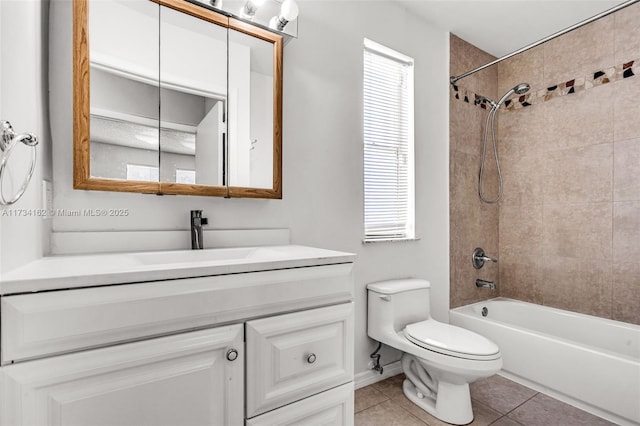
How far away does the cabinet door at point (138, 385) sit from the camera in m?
0.71

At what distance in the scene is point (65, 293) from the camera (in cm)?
73

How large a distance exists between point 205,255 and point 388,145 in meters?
1.41

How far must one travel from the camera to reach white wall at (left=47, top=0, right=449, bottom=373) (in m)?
1.26

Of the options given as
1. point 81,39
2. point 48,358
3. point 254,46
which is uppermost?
point 254,46

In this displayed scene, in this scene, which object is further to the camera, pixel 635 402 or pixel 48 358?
pixel 635 402

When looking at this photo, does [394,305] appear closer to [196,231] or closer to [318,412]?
[318,412]

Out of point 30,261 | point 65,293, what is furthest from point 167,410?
point 30,261

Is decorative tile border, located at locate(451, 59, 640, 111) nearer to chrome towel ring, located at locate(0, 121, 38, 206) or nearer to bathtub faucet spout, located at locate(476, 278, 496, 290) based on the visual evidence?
bathtub faucet spout, located at locate(476, 278, 496, 290)

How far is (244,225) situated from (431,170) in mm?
1463

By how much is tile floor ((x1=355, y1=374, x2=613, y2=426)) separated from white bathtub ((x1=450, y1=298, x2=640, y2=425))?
0.28ft

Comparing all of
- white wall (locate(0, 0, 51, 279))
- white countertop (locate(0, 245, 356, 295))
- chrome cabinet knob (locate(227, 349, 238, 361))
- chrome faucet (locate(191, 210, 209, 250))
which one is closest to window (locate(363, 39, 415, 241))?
white countertop (locate(0, 245, 356, 295))

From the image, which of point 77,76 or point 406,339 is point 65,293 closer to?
point 77,76

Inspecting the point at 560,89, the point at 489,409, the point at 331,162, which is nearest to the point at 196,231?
the point at 331,162

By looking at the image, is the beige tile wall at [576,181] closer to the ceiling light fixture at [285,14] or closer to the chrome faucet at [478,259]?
the chrome faucet at [478,259]
